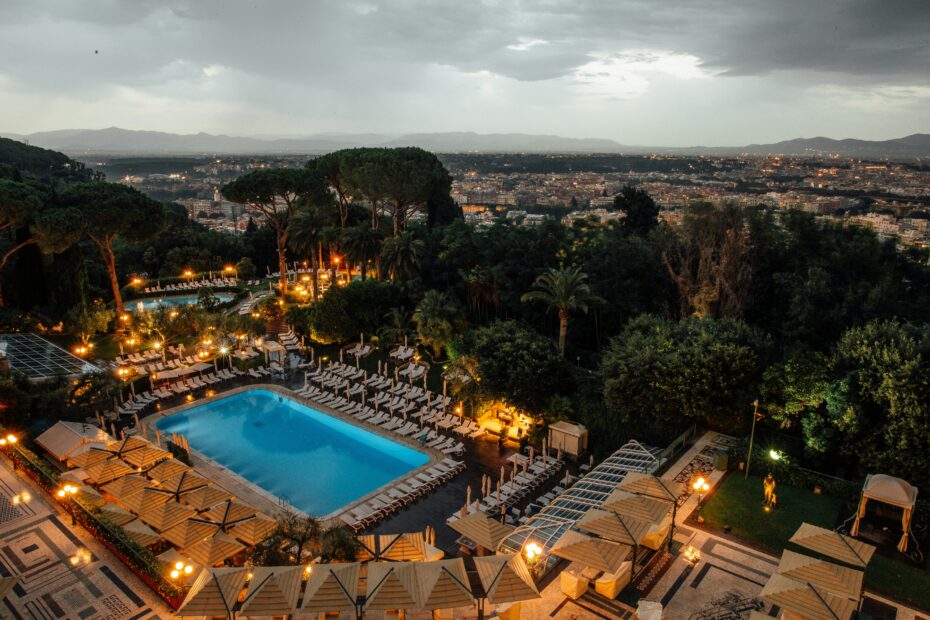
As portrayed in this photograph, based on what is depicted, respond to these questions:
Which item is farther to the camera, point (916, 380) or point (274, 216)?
point (274, 216)

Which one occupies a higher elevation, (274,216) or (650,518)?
(274,216)

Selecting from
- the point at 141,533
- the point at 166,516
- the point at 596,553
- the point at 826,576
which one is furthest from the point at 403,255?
the point at 826,576

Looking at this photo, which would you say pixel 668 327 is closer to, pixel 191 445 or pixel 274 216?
pixel 191 445

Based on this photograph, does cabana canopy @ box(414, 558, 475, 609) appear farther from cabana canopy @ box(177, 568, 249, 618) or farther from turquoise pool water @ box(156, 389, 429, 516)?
turquoise pool water @ box(156, 389, 429, 516)

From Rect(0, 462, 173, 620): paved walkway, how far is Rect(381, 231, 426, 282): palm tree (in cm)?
2184

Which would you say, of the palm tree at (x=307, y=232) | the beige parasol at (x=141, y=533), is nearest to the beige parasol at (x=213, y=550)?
the beige parasol at (x=141, y=533)

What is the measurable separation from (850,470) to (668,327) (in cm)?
730

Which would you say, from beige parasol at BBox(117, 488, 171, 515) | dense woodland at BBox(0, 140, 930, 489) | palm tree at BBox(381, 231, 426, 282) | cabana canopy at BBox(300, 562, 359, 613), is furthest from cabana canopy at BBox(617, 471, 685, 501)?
palm tree at BBox(381, 231, 426, 282)

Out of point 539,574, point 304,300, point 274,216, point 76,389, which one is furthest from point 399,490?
point 274,216

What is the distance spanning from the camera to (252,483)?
66.3 feet

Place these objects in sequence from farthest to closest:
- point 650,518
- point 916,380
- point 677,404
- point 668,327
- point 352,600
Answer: point 668,327 → point 677,404 → point 916,380 → point 650,518 → point 352,600

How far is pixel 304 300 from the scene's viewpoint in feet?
137

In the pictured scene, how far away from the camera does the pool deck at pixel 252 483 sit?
18547 millimetres

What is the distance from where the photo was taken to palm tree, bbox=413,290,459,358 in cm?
3052
